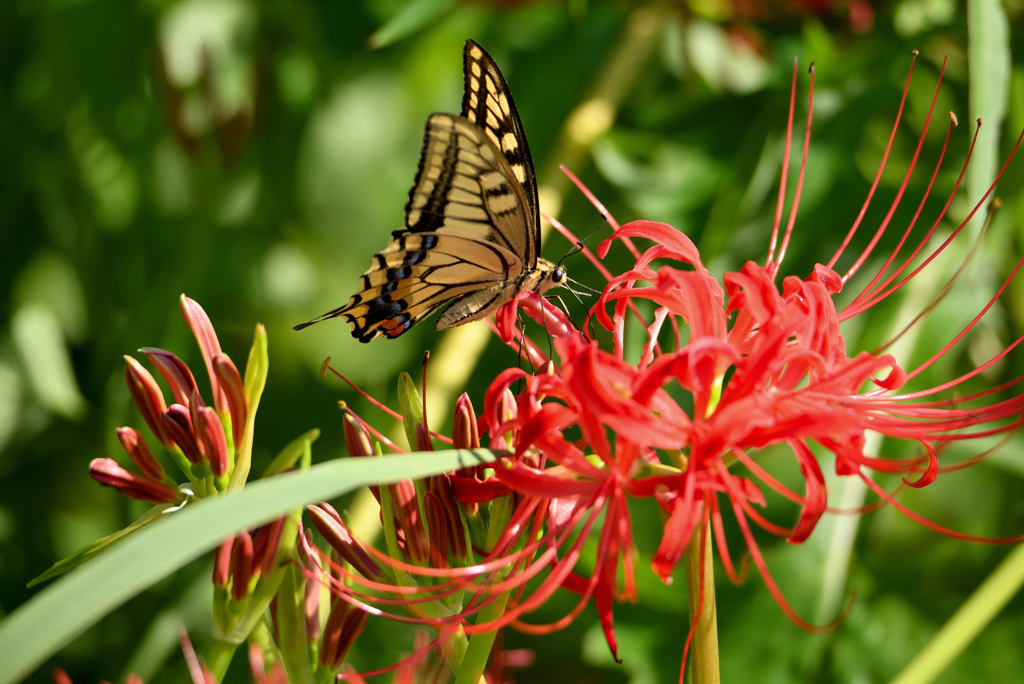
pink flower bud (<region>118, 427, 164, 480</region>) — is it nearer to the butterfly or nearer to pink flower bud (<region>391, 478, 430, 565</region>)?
pink flower bud (<region>391, 478, 430, 565</region>)

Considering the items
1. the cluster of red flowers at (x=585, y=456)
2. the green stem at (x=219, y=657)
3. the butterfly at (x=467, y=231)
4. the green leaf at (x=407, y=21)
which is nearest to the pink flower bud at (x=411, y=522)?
the cluster of red flowers at (x=585, y=456)

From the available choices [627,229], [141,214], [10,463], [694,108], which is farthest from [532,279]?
[10,463]

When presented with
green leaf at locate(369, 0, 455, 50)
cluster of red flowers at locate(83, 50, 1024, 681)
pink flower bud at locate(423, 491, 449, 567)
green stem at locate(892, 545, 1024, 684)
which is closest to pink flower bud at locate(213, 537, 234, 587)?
→ cluster of red flowers at locate(83, 50, 1024, 681)

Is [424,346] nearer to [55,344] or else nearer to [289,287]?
[289,287]

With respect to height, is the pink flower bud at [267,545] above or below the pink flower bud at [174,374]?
below

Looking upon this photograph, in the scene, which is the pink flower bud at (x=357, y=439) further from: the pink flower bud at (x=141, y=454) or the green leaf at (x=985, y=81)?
the green leaf at (x=985, y=81)

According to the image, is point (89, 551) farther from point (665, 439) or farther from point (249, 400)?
point (665, 439)
